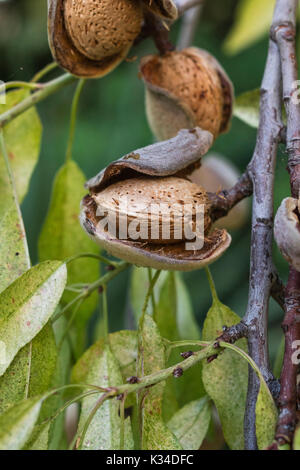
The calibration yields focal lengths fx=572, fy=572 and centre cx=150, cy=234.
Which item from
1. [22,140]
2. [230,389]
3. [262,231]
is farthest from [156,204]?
[22,140]

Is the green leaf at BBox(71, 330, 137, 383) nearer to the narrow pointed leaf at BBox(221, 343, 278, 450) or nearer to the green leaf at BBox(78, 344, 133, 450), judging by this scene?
the green leaf at BBox(78, 344, 133, 450)

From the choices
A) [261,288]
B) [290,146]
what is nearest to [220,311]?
[261,288]

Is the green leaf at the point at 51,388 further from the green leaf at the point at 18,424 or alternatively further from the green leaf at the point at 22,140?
the green leaf at the point at 22,140

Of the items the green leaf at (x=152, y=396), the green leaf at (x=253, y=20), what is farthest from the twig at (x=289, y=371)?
the green leaf at (x=253, y=20)

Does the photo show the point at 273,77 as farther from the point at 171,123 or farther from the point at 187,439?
the point at 187,439

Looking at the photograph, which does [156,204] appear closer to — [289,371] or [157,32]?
[289,371]
